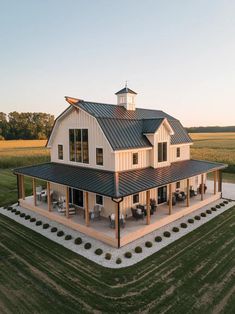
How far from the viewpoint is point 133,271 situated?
11023 millimetres

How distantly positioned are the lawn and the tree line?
74.1 meters

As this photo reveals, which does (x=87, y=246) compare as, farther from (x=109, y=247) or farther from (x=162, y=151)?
(x=162, y=151)

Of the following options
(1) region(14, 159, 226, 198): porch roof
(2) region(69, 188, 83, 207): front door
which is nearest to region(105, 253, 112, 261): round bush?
(1) region(14, 159, 226, 198): porch roof

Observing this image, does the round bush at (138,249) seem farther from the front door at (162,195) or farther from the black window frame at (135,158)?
the front door at (162,195)

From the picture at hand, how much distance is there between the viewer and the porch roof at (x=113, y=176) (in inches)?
541

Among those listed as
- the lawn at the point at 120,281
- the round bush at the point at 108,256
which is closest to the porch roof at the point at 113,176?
the round bush at the point at 108,256

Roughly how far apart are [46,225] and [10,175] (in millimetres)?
19251

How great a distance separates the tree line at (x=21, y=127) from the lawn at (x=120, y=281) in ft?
243

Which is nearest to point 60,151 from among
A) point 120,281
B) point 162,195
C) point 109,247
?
point 162,195

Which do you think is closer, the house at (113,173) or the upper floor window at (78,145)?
the house at (113,173)

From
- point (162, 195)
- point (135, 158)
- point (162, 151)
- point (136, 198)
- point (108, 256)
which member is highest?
point (162, 151)

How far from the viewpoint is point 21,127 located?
3312 inches

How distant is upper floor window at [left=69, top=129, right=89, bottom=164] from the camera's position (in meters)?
17.7

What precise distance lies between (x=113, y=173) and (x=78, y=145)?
4.21 metres
